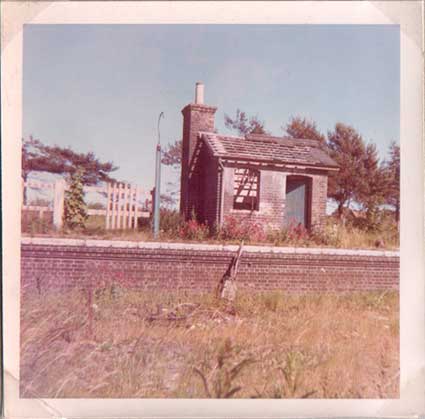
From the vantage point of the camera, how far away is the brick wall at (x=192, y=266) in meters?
3.47

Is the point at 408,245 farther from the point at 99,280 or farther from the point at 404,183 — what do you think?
the point at 99,280

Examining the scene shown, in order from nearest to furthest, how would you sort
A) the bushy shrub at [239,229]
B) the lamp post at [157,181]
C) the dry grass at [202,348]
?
the dry grass at [202,348], the lamp post at [157,181], the bushy shrub at [239,229]

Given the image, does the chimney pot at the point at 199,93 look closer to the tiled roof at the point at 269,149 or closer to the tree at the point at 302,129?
the tiled roof at the point at 269,149

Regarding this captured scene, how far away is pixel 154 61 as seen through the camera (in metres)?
3.44

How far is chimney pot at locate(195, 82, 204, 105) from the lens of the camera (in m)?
3.45

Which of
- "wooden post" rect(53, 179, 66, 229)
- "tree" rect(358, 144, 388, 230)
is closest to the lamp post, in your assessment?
"wooden post" rect(53, 179, 66, 229)

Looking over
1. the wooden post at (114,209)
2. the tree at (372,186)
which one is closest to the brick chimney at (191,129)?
the wooden post at (114,209)

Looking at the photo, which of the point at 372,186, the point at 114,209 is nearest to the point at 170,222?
the point at 114,209

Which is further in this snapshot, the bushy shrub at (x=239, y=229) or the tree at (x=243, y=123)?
the bushy shrub at (x=239, y=229)

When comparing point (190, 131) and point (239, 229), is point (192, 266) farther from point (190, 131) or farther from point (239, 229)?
point (190, 131)

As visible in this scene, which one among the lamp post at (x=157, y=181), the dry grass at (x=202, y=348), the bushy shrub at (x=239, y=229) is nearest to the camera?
the dry grass at (x=202, y=348)

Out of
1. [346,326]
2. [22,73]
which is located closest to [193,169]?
[22,73]

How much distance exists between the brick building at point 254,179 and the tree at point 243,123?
0.05 m

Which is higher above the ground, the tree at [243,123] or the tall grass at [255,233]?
the tree at [243,123]
